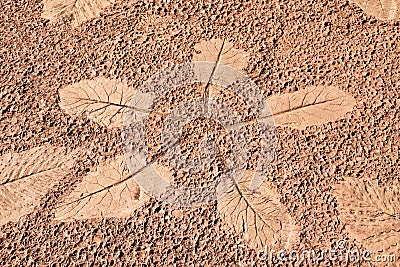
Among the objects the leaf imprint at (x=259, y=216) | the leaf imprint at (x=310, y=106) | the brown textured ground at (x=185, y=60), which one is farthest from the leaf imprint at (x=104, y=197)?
the leaf imprint at (x=310, y=106)

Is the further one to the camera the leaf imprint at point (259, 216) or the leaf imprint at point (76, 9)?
the leaf imprint at point (76, 9)

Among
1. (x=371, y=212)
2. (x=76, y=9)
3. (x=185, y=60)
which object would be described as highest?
(x=76, y=9)

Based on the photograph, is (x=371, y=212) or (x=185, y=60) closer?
(x=371, y=212)

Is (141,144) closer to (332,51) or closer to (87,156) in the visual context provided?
(87,156)

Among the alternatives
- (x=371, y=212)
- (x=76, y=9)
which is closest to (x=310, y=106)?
(x=371, y=212)

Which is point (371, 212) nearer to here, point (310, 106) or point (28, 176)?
point (310, 106)

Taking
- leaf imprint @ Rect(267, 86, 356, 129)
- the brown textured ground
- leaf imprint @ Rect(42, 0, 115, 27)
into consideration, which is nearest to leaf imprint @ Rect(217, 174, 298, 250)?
the brown textured ground

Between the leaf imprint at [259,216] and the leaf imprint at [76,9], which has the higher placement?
the leaf imprint at [76,9]

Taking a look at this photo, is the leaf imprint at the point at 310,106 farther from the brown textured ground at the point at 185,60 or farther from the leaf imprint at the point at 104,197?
the leaf imprint at the point at 104,197
